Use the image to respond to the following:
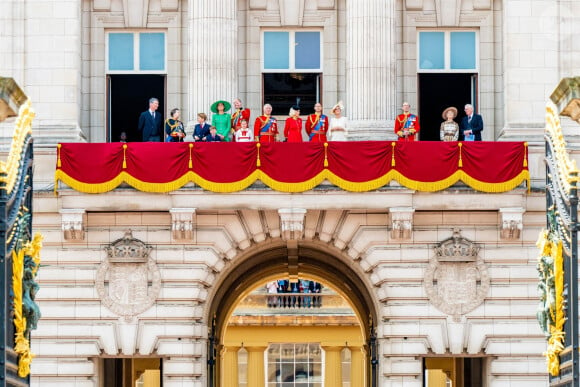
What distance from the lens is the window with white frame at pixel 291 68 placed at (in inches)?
1844

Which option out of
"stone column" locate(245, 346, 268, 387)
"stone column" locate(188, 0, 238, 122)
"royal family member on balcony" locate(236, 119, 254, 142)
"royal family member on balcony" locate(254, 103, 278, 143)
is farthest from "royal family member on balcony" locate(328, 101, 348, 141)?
"stone column" locate(245, 346, 268, 387)

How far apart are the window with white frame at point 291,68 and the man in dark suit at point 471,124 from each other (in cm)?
455

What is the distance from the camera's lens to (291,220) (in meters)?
42.9

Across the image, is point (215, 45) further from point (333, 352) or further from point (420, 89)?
point (333, 352)

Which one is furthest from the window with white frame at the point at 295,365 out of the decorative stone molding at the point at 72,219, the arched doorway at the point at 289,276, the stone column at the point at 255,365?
the decorative stone molding at the point at 72,219

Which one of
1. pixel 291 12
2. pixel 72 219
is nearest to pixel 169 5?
pixel 291 12

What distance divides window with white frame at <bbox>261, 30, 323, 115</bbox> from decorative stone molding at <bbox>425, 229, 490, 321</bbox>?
6.32 meters

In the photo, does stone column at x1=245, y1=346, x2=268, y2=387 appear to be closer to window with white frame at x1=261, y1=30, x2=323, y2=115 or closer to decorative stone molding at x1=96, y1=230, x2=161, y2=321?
window with white frame at x1=261, y1=30, x2=323, y2=115

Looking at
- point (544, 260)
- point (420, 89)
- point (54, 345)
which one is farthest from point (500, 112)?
point (544, 260)

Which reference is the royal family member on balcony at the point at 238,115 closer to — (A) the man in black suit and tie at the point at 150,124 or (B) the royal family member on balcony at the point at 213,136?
(B) the royal family member on balcony at the point at 213,136

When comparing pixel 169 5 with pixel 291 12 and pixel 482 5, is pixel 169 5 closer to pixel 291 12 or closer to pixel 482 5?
pixel 291 12

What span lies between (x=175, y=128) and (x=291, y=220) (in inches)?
162

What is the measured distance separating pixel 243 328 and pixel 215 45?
28163 mm

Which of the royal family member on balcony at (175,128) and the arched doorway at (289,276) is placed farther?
the arched doorway at (289,276)
